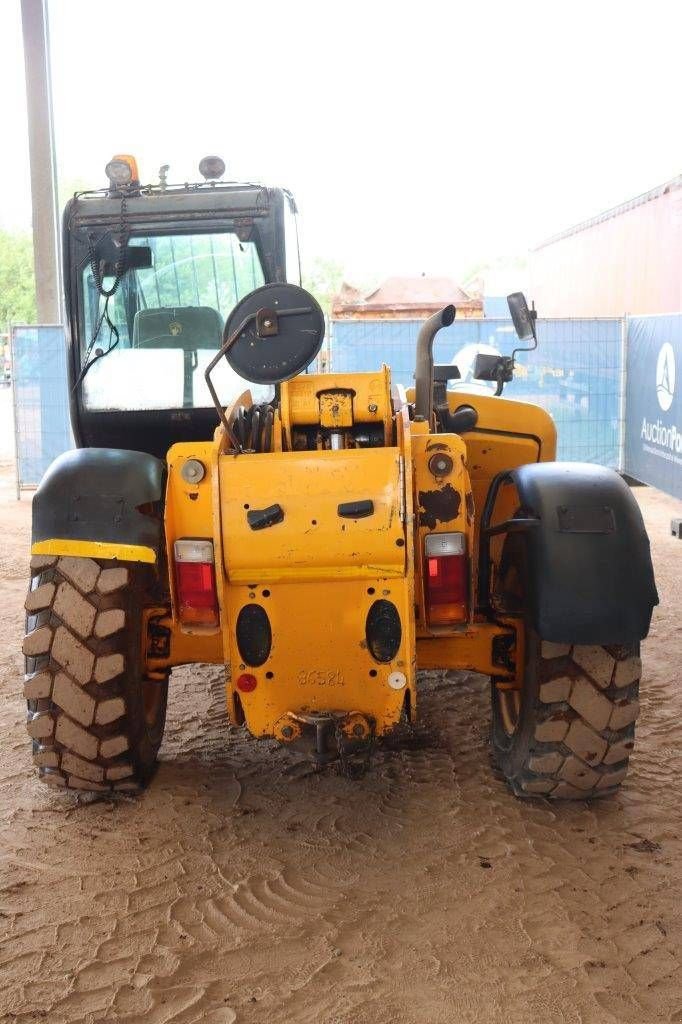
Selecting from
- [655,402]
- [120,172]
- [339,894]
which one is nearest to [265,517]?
[339,894]

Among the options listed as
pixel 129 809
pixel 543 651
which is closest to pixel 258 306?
pixel 543 651

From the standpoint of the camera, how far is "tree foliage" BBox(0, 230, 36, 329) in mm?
37969

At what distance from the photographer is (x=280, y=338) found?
3.14 metres

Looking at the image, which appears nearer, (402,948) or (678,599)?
(402,948)

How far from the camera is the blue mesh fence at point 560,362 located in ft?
38.3

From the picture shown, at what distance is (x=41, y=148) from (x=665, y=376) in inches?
338

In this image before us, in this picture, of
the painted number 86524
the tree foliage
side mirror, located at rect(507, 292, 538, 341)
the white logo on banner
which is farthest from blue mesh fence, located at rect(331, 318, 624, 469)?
the tree foliage

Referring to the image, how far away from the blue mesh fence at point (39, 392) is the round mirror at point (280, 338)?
860 centimetres

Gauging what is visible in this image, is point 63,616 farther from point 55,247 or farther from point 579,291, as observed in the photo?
point 579,291

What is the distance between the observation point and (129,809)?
360 cm

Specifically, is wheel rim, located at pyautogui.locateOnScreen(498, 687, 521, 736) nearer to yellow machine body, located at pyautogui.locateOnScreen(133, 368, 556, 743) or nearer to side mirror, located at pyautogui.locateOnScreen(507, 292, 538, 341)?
yellow machine body, located at pyautogui.locateOnScreen(133, 368, 556, 743)

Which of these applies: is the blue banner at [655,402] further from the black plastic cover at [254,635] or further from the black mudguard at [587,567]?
the black plastic cover at [254,635]

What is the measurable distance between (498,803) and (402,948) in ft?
3.16

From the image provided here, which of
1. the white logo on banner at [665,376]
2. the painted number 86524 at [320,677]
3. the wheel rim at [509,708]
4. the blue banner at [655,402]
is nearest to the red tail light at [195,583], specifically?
the painted number 86524 at [320,677]
